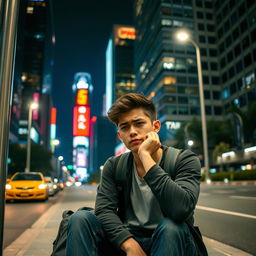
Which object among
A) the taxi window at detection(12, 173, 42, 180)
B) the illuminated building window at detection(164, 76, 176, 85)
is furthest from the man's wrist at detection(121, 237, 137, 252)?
the illuminated building window at detection(164, 76, 176, 85)

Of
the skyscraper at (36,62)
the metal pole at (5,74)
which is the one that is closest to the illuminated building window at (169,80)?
the skyscraper at (36,62)

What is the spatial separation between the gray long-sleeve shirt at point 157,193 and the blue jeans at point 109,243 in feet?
0.22

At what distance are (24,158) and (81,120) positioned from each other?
336 feet

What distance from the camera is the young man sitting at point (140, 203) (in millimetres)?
1789

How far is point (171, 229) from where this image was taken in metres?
1.73

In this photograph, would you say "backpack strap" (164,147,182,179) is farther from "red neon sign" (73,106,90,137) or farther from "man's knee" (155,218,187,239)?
"red neon sign" (73,106,90,137)

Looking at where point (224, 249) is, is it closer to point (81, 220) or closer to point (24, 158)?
point (81, 220)

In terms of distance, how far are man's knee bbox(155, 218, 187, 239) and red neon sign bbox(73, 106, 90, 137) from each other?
144262mm

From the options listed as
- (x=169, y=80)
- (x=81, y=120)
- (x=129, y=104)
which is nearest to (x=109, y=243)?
(x=129, y=104)

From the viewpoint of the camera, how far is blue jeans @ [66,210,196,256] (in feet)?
5.59

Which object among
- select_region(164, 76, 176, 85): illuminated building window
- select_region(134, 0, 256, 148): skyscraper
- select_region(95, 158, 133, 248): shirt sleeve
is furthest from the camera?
select_region(164, 76, 176, 85): illuminated building window

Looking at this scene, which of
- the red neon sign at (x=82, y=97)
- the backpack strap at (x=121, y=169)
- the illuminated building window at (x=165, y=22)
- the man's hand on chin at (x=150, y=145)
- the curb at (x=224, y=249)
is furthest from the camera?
the red neon sign at (x=82, y=97)

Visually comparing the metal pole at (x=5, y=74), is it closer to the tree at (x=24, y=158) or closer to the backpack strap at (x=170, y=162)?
the backpack strap at (x=170, y=162)

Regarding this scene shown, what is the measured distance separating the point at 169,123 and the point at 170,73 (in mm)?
11941
